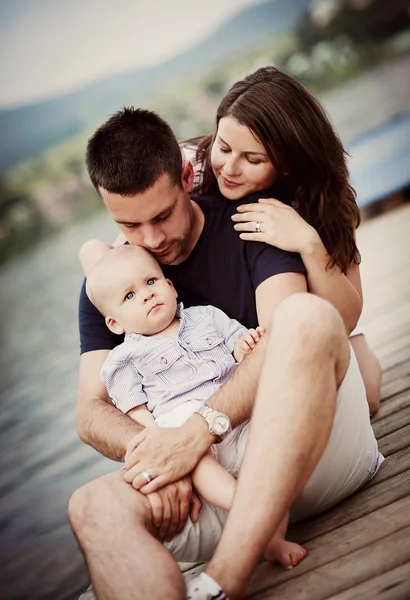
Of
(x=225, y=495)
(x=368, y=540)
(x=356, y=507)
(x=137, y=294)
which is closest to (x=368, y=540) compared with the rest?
(x=368, y=540)

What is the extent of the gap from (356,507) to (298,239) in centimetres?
81

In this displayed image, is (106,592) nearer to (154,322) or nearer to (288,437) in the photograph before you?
(288,437)

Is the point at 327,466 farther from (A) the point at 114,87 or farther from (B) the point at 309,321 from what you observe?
(A) the point at 114,87

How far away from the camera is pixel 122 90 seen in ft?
47.1

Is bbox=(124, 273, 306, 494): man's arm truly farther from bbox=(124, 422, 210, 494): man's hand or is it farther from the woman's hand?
the woman's hand

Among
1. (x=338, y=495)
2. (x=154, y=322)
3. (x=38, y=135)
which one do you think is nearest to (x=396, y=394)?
(x=338, y=495)

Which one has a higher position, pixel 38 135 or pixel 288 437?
pixel 288 437

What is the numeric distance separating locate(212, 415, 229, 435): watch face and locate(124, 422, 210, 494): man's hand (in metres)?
0.02

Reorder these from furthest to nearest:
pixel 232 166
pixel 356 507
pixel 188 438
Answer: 1. pixel 232 166
2. pixel 356 507
3. pixel 188 438

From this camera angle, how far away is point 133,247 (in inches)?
95.0

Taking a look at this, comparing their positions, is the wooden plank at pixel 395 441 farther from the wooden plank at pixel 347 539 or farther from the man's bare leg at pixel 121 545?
the man's bare leg at pixel 121 545

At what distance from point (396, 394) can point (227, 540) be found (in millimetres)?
1416

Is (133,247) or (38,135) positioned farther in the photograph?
(38,135)

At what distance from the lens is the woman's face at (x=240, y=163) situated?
2551mm
